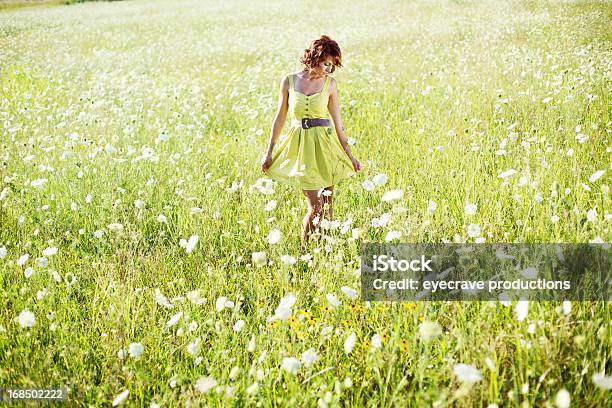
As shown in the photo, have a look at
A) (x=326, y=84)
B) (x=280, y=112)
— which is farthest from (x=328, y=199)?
(x=326, y=84)

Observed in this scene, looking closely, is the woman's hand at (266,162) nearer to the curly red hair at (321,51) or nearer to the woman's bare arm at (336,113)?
the woman's bare arm at (336,113)

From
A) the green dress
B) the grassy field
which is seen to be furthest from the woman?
the grassy field

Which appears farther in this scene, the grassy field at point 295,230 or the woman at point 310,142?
the woman at point 310,142

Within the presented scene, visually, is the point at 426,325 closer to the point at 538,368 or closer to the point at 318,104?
the point at 538,368

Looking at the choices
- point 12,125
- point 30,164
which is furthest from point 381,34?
point 30,164

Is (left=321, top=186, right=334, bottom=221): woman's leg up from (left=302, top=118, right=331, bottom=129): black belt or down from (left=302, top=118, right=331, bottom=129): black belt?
down

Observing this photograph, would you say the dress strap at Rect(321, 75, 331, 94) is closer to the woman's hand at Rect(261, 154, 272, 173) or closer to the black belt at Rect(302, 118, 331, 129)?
the black belt at Rect(302, 118, 331, 129)

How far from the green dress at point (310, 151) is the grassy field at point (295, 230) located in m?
0.28

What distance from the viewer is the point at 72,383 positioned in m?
2.37

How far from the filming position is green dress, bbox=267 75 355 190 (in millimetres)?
3771

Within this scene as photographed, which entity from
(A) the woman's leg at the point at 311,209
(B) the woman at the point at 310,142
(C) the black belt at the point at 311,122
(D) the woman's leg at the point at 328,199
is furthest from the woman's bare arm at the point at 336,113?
(A) the woman's leg at the point at 311,209

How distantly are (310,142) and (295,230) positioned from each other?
2.37 feet

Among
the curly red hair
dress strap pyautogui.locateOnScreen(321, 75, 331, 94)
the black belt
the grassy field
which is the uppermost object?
the curly red hair

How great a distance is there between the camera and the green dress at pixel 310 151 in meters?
3.77
